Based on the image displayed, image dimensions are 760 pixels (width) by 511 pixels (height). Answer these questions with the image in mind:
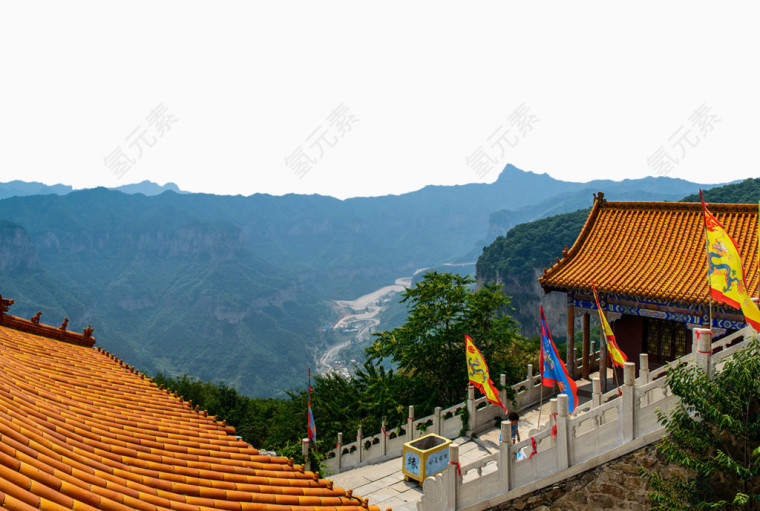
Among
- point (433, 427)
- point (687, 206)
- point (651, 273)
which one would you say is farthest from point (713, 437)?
point (687, 206)

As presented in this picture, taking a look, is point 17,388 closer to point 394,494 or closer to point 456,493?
point 456,493

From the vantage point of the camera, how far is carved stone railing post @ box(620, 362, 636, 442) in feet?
32.1

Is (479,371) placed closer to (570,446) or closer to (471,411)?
(471,411)

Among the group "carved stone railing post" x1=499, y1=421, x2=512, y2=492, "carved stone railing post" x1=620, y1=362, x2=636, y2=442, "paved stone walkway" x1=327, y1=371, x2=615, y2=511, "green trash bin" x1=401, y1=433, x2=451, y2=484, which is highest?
"carved stone railing post" x1=620, y1=362, x2=636, y2=442

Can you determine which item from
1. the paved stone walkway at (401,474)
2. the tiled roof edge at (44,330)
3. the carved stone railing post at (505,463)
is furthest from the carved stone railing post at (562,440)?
the tiled roof edge at (44,330)

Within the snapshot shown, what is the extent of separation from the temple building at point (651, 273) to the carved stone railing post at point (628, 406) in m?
6.02

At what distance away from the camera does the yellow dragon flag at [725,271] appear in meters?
9.86

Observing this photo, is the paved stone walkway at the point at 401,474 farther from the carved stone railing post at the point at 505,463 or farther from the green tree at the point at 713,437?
the green tree at the point at 713,437

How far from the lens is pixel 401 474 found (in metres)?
15.3

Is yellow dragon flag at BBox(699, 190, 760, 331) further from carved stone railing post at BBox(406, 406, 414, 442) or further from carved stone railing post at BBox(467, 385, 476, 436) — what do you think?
carved stone railing post at BBox(406, 406, 414, 442)

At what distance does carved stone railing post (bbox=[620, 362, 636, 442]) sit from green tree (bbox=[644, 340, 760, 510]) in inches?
19.2

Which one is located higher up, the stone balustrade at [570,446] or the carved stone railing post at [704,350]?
the carved stone railing post at [704,350]

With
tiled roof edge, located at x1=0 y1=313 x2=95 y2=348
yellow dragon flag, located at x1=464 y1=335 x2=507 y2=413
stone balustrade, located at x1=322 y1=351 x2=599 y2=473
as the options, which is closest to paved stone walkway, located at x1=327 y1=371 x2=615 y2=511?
stone balustrade, located at x1=322 y1=351 x2=599 y2=473

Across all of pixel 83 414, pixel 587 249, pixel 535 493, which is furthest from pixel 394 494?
pixel 587 249
